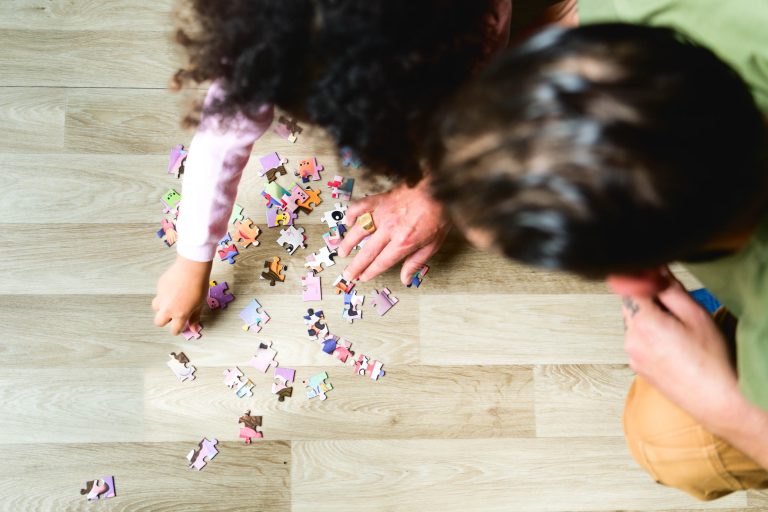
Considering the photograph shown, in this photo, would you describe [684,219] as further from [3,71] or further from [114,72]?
[3,71]

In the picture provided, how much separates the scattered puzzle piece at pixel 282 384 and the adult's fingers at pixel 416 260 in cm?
29

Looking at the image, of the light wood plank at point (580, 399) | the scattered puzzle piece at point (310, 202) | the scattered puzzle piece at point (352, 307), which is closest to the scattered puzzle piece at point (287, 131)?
the scattered puzzle piece at point (310, 202)

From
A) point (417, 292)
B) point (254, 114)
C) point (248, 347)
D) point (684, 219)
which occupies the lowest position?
point (248, 347)

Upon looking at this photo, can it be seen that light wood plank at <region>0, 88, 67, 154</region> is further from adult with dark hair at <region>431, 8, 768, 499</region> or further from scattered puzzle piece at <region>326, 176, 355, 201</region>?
adult with dark hair at <region>431, 8, 768, 499</region>

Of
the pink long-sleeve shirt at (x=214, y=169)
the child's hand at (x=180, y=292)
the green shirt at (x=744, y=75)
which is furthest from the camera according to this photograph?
the child's hand at (x=180, y=292)

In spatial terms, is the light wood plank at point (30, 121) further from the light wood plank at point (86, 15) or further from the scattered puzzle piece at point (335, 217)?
the scattered puzzle piece at point (335, 217)

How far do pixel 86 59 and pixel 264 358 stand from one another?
0.74 meters

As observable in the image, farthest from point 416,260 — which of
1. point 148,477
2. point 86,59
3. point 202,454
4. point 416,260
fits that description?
point 86,59

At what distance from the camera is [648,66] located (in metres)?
0.64

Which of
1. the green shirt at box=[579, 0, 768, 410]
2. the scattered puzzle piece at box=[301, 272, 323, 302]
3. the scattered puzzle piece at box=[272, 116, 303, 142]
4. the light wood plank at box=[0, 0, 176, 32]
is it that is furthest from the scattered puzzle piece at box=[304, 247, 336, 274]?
the green shirt at box=[579, 0, 768, 410]

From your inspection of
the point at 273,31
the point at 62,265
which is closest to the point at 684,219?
the point at 273,31

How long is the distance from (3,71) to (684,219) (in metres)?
1.37

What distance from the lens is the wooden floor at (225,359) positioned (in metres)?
1.29

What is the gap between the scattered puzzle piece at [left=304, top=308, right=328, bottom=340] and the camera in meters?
1.32
